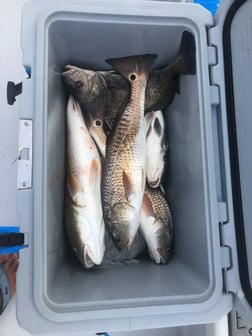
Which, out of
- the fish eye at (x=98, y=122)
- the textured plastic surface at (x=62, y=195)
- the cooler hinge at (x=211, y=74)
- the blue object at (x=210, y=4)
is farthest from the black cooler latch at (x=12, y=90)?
the blue object at (x=210, y=4)

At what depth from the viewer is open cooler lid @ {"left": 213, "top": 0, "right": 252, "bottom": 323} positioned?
0.63 metres

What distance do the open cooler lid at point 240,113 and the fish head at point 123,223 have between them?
24cm

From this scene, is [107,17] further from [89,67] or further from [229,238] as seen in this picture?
[229,238]

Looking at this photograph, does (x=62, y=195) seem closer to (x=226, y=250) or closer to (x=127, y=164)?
(x=127, y=164)

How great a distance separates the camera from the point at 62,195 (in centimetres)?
82

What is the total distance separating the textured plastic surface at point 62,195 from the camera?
624mm

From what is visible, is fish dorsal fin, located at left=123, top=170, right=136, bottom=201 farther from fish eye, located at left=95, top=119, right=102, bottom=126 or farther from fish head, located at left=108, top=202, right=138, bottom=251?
fish eye, located at left=95, top=119, right=102, bottom=126

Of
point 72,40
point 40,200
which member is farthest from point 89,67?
point 40,200

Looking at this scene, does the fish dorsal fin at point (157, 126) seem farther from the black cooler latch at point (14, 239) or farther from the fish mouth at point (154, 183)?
the black cooler latch at point (14, 239)

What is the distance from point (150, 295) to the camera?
0.67 metres

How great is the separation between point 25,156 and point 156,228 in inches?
14.6

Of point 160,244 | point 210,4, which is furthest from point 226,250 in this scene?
point 210,4

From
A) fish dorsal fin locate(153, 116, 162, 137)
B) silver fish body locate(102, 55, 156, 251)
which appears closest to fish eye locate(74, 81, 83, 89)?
silver fish body locate(102, 55, 156, 251)

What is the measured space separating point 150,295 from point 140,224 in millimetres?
209
